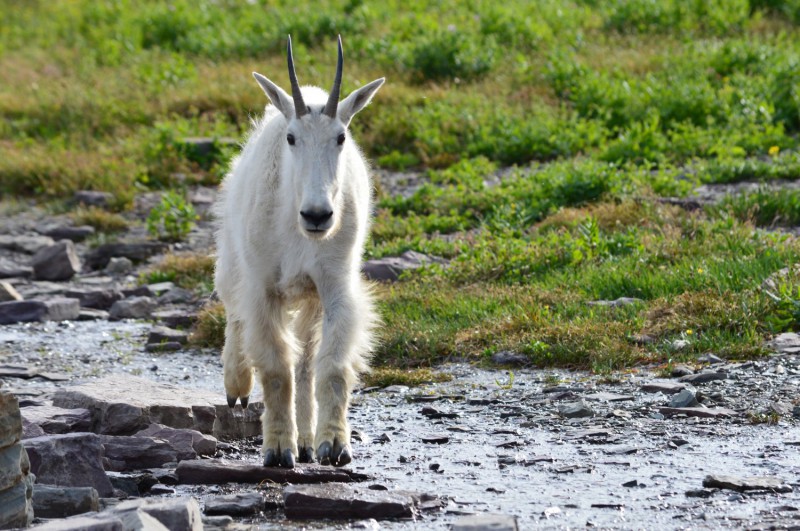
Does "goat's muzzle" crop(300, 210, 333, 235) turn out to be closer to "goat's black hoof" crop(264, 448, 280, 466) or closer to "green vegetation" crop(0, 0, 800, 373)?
"goat's black hoof" crop(264, 448, 280, 466)

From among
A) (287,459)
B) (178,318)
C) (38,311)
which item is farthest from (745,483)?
(38,311)

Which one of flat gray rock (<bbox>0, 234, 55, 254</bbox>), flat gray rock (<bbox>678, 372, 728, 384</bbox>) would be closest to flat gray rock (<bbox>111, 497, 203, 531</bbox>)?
flat gray rock (<bbox>678, 372, 728, 384</bbox>)

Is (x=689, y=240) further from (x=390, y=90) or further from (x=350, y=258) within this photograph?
(x=390, y=90)

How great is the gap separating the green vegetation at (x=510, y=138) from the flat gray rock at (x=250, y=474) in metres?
2.81

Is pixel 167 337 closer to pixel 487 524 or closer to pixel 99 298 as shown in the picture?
pixel 99 298

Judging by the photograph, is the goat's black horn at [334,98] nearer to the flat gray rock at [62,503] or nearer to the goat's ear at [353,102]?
the goat's ear at [353,102]

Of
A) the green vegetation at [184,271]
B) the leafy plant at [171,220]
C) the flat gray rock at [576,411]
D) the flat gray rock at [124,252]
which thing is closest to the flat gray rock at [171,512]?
the flat gray rock at [576,411]

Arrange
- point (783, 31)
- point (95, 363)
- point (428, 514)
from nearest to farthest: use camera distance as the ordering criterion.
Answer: point (428, 514)
point (95, 363)
point (783, 31)

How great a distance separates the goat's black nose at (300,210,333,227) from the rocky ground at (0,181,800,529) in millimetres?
1265

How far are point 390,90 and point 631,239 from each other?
710 centimetres

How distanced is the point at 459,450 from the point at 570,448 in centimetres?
61

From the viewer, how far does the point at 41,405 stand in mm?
7227

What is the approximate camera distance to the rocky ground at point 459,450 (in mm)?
5406

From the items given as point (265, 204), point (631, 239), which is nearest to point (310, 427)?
point (265, 204)
